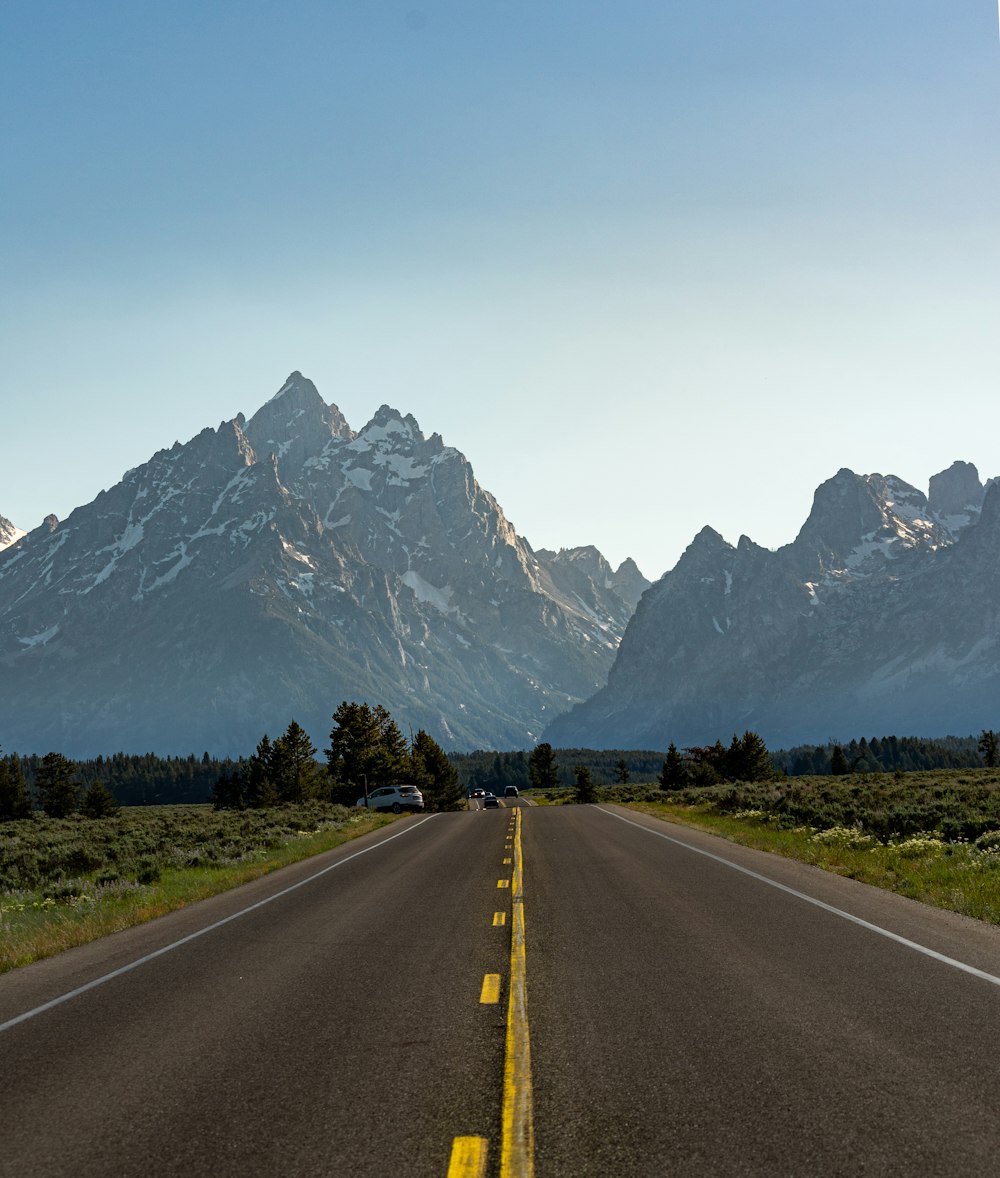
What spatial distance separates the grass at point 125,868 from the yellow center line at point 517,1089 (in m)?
7.76

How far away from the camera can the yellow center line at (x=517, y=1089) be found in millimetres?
5703

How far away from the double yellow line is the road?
3cm

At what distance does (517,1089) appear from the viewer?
7.00 metres

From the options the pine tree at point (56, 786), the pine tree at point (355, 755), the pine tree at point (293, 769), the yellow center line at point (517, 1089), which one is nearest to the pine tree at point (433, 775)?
the pine tree at point (355, 755)

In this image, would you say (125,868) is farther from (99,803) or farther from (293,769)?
(99,803)

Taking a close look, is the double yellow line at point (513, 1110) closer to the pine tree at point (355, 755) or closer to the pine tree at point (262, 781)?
the pine tree at point (262, 781)

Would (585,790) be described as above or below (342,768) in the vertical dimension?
below

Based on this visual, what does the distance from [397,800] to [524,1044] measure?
201ft

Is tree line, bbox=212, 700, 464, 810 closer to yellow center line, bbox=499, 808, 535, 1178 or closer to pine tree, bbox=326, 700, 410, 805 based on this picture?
pine tree, bbox=326, 700, 410, 805

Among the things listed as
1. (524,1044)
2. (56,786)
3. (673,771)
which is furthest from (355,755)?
(524,1044)

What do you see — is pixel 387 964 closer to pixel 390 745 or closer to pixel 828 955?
pixel 828 955

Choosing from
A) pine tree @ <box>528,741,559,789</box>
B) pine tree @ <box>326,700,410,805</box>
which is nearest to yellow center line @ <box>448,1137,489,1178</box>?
pine tree @ <box>326,700,410,805</box>

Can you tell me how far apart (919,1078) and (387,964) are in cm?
664

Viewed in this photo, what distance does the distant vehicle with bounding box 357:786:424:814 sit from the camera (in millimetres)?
68000
